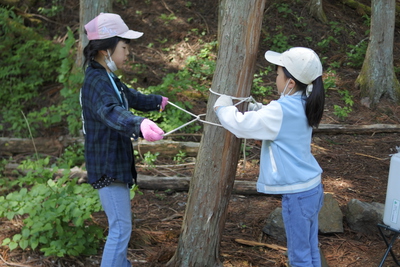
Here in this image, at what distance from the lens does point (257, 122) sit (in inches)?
103

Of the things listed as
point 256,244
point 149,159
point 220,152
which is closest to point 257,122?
point 220,152

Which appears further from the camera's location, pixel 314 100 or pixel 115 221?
pixel 115 221

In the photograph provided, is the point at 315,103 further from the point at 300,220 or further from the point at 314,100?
the point at 300,220

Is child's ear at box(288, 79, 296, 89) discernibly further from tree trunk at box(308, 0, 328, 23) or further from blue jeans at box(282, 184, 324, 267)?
tree trunk at box(308, 0, 328, 23)

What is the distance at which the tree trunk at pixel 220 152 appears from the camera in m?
3.02

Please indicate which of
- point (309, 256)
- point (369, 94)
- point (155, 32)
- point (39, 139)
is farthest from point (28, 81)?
point (309, 256)

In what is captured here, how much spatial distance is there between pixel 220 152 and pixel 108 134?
824 mm

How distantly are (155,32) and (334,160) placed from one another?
237 inches

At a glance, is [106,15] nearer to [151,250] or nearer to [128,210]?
[128,210]

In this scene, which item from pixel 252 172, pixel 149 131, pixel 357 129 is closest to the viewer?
pixel 149 131

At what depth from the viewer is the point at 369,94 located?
8070mm

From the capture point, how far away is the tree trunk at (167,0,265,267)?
9.91 ft

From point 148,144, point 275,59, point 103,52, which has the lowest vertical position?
point 148,144

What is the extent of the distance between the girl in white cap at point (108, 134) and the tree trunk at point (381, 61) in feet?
20.7
